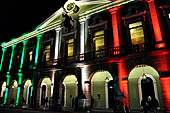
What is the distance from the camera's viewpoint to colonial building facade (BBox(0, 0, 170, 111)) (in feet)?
38.1

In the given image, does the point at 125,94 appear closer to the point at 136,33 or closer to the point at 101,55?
the point at 101,55

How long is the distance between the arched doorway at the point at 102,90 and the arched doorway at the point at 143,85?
2.21 meters

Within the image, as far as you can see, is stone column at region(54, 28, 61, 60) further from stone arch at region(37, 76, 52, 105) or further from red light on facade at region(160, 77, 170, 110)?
red light on facade at region(160, 77, 170, 110)

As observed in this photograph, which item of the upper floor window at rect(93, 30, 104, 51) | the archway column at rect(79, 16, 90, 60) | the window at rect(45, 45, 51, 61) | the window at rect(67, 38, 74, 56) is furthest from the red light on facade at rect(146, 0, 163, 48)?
the window at rect(45, 45, 51, 61)

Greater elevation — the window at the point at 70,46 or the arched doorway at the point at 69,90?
the window at the point at 70,46

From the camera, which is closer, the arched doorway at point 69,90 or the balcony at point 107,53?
the balcony at point 107,53

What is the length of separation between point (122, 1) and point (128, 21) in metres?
2.48

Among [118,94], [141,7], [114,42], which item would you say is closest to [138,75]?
[118,94]

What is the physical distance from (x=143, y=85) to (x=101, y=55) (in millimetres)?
4905

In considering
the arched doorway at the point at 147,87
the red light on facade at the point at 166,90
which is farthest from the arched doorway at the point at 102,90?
the red light on facade at the point at 166,90

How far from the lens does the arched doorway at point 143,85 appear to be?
38.7 ft

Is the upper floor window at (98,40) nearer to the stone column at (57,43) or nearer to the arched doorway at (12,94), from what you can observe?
the stone column at (57,43)

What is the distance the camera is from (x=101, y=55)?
46.3ft

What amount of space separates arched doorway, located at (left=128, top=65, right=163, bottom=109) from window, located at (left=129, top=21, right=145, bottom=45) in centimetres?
265
